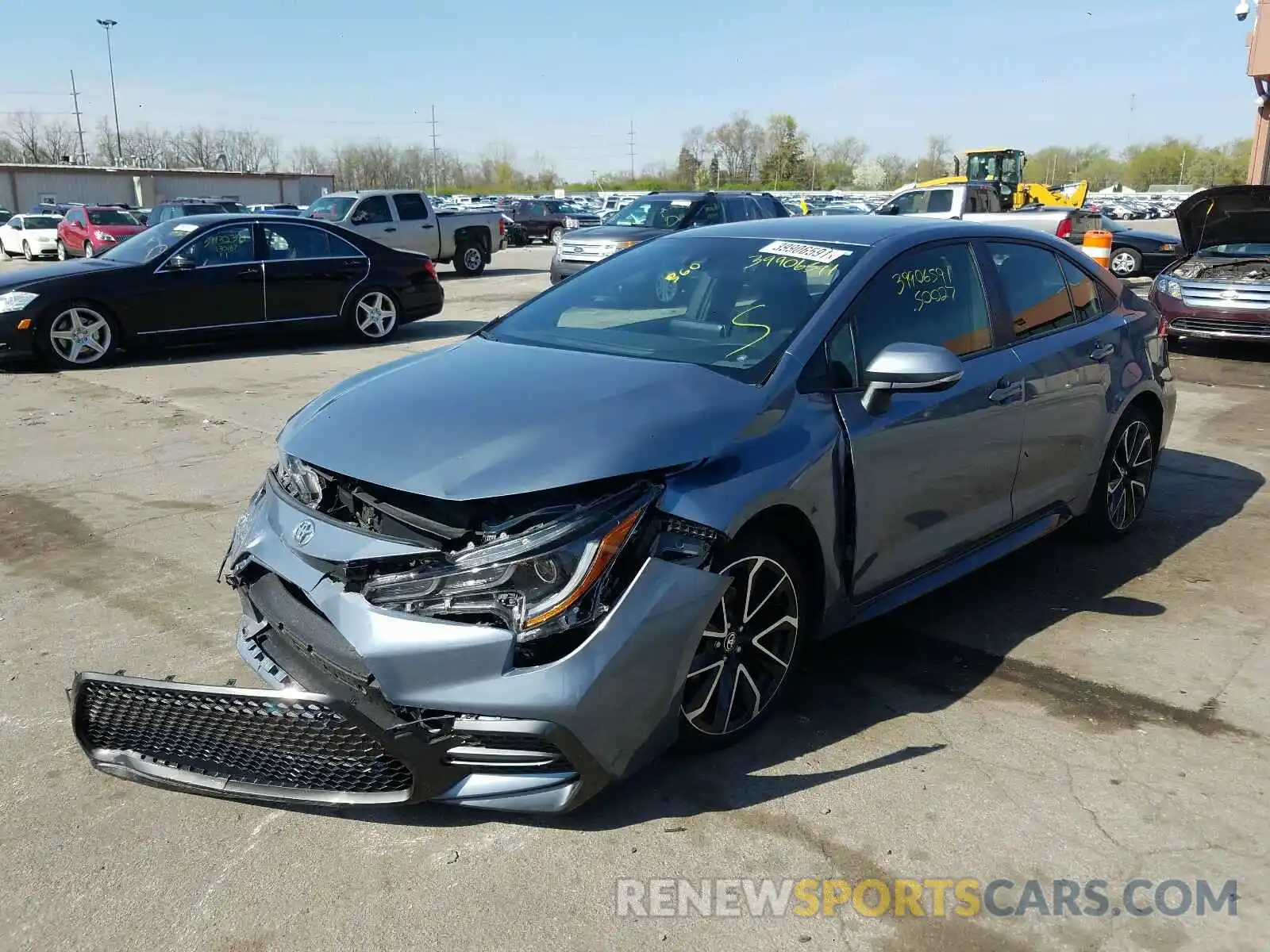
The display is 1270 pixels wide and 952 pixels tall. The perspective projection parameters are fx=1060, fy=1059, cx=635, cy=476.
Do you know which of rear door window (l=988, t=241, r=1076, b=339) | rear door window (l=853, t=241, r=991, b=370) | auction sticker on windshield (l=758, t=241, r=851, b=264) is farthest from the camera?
rear door window (l=988, t=241, r=1076, b=339)

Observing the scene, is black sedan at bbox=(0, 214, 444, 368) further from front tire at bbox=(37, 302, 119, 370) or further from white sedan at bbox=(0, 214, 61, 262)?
white sedan at bbox=(0, 214, 61, 262)

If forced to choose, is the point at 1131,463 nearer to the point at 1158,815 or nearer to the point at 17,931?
the point at 1158,815

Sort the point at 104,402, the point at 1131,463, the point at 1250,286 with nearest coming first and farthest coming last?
1. the point at 1131,463
2. the point at 104,402
3. the point at 1250,286

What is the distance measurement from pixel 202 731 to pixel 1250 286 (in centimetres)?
1210

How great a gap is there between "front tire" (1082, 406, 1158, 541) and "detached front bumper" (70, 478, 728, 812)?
123 inches

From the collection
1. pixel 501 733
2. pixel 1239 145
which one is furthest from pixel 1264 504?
pixel 1239 145

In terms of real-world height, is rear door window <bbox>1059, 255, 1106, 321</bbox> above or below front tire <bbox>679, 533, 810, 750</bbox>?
above

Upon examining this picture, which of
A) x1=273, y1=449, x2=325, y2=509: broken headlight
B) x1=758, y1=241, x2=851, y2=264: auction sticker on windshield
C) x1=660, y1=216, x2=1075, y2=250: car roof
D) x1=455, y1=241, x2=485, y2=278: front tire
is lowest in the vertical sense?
x1=455, y1=241, x2=485, y2=278: front tire

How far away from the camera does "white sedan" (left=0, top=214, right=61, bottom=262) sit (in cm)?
2833

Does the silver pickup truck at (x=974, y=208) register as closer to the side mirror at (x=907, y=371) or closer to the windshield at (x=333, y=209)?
the windshield at (x=333, y=209)

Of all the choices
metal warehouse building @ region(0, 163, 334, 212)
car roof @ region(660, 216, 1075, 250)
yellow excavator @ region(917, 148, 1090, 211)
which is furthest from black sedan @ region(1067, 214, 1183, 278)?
metal warehouse building @ region(0, 163, 334, 212)

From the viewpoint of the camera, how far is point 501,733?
2.79 meters

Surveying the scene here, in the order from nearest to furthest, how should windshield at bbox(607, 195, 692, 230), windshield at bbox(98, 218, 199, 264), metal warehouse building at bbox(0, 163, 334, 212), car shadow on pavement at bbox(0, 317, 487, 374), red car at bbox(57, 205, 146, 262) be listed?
windshield at bbox(98, 218, 199, 264)
car shadow on pavement at bbox(0, 317, 487, 374)
windshield at bbox(607, 195, 692, 230)
red car at bbox(57, 205, 146, 262)
metal warehouse building at bbox(0, 163, 334, 212)

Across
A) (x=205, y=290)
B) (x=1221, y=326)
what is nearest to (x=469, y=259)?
(x=205, y=290)
